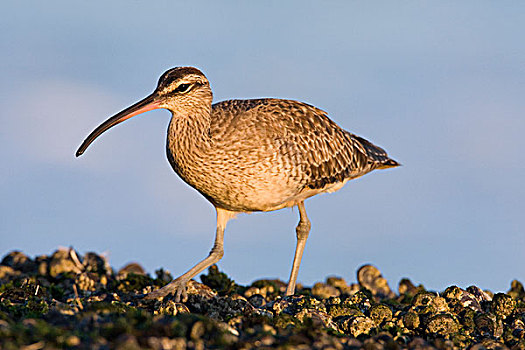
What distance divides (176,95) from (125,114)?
3.00 feet

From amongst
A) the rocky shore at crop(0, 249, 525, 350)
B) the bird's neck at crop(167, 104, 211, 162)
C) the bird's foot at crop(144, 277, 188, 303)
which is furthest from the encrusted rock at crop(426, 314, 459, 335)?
the bird's neck at crop(167, 104, 211, 162)

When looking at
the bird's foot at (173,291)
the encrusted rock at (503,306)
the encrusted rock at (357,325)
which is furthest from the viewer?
the encrusted rock at (503,306)

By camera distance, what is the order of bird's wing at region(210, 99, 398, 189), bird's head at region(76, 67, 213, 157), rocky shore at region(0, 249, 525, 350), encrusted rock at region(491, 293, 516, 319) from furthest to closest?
bird's wing at region(210, 99, 398, 189)
bird's head at region(76, 67, 213, 157)
encrusted rock at region(491, 293, 516, 319)
rocky shore at region(0, 249, 525, 350)

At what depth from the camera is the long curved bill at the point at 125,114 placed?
34.7 feet

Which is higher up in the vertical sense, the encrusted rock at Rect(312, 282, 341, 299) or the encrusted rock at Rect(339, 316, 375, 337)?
the encrusted rock at Rect(312, 282, 341, 299)

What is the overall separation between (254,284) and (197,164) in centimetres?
387

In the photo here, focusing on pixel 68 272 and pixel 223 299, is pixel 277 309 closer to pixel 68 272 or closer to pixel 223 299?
pixel 223 299

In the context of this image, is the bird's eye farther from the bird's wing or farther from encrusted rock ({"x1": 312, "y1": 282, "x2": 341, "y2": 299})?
encrusted rock ({"x1": 312, "y1": 282, "x2": 341, "y2": 299})

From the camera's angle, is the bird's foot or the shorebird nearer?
the bird's foot

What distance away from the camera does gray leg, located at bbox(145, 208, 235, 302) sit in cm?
1035

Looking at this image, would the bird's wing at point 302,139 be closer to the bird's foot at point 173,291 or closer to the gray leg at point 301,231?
the gray leg at point 301,231

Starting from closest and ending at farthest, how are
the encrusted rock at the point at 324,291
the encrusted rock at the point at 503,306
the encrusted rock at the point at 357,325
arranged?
the encrusted rock at the point at 357,325
the encrusted rock at the point at 503,306
the encrusted rock at the point at 324,291

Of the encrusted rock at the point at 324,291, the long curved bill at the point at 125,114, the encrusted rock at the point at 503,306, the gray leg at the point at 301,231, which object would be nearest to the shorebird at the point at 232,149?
the long curved bill at the point at 125,114

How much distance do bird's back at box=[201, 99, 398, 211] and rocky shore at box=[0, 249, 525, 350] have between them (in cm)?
179
